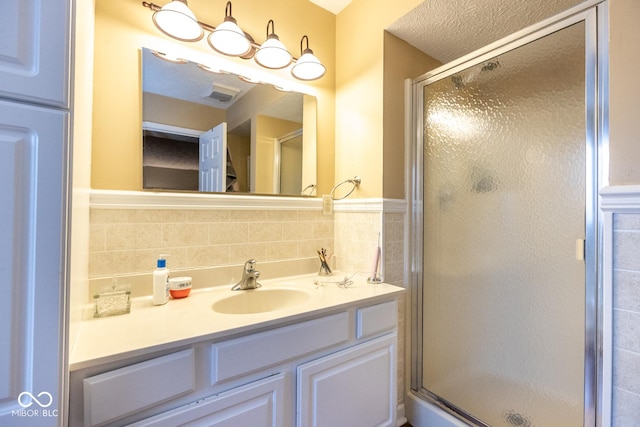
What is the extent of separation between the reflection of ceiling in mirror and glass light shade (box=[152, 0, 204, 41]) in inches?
4.3

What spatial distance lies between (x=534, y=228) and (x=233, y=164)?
53.8 inches

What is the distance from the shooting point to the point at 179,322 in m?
0.89

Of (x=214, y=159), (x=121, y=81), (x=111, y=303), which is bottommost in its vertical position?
(x=111, y=303)

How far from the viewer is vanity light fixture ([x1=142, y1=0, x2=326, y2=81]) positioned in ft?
3.76

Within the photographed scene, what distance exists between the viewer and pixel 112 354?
68 cm

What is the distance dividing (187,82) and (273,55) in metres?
0.45

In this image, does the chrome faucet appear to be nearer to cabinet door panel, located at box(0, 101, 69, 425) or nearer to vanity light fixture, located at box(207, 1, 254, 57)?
cabinet door panel, located at box(0, 101, 69, 425)

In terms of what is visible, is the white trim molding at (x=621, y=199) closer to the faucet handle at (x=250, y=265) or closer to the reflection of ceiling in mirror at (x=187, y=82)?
the faucet handle at (x=250, y=265)

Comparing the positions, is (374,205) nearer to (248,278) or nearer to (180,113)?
(248,278)

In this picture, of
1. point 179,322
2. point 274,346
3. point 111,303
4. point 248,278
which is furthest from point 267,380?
point 111,303

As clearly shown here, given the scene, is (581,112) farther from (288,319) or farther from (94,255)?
(94,255)

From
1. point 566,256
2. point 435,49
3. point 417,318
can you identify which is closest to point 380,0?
point 435,49

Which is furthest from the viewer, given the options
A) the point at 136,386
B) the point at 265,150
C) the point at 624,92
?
the point at 265,150

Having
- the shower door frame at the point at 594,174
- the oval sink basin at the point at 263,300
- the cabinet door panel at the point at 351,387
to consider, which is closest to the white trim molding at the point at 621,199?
the shower door frame at the point at 594,174
